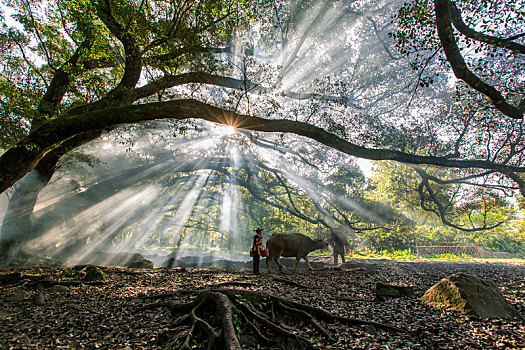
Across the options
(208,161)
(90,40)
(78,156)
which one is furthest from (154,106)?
(208,161)

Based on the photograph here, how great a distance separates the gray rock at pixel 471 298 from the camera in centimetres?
403

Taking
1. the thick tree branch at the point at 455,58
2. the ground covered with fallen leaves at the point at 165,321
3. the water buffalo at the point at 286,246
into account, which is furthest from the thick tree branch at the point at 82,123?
the thick tree branch at the point at 455,58

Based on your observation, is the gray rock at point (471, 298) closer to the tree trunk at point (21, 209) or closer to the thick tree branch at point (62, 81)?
the thick tree branch at point (62, 81)

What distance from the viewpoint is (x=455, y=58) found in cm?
576

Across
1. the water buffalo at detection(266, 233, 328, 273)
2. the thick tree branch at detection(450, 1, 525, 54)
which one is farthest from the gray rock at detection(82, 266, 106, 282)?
the thick tree branch at detection(450, 1, 525, 54)

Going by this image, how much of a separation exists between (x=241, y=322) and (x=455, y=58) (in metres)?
7.15

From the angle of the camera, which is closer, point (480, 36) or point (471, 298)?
point (471, 298)

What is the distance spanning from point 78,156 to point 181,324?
584 inches

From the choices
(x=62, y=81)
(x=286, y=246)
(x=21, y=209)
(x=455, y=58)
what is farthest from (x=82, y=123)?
(x=21, y=209)

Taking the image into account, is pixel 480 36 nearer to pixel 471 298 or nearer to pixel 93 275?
pixel 471 298

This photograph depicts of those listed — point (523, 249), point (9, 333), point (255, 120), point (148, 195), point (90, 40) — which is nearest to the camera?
point (9, 333)

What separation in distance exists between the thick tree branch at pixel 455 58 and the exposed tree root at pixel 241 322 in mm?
5779

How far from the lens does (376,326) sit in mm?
3775

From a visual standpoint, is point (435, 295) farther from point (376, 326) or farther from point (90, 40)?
point (90, 40)
